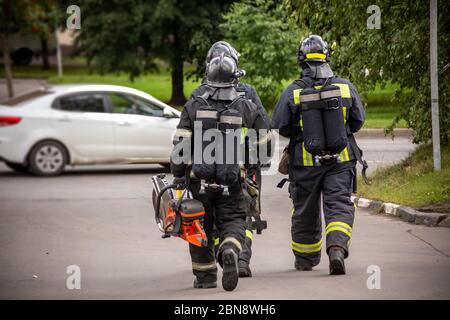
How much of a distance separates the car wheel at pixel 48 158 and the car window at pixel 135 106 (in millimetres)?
1098

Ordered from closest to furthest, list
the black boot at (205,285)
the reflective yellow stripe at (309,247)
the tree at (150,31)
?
1. the black boot at (205,285)
2. the reflective yellow stripe at (309,247)
3. the tree at (150,31)

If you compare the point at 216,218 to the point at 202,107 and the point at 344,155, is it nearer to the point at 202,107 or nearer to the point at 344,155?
the point at 202,107

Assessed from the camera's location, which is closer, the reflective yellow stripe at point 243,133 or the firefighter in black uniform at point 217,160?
the firefighter in black uniform at point 217,160

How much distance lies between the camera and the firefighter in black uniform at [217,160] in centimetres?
840

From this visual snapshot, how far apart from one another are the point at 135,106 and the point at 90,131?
0.83 m

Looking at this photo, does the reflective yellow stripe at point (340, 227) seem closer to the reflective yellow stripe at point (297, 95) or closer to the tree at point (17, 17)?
the reflective yellow stripe at point (297, 95)

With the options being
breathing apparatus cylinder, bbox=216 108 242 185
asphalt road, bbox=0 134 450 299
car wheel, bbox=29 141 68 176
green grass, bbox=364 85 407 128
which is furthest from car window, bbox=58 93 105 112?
breathing apparatus cylinder, bbox=216 108 242 185

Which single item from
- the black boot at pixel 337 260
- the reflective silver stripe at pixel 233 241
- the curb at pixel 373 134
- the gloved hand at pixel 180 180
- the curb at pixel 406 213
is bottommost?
the curb at pixel 373 134

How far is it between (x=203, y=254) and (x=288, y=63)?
19.3 metres

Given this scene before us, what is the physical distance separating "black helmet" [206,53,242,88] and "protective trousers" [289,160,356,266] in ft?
4.01

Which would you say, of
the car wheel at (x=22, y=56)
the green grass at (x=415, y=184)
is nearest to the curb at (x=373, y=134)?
the green grass at (x=415, y=184)

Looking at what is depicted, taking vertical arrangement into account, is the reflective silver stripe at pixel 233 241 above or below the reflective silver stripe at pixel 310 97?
below
